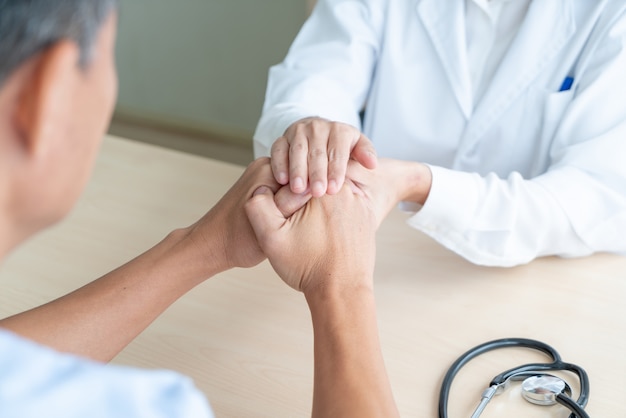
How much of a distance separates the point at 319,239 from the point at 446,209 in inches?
10.9

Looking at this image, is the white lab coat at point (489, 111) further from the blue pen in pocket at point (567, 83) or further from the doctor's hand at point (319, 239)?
the doctor's hand at point (319, 239)

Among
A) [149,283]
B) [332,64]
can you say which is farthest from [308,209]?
[332,64]

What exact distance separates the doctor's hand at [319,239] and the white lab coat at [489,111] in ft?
0.58

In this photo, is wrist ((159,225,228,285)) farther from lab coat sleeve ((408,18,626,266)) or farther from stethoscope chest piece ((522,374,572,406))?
stethoscope chest piece ((522,374,572,406))

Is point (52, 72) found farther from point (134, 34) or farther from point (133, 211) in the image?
point (134, 34)

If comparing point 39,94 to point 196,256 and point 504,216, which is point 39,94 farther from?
point 504,216

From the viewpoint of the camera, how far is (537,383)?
100 cm

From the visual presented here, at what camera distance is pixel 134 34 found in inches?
137

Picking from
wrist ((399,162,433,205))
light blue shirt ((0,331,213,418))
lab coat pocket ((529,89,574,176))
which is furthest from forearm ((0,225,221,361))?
lab coat pocket ((529,89,574,176))

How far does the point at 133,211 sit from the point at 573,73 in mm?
886

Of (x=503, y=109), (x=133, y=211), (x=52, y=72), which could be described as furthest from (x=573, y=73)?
(x=52, y=72)

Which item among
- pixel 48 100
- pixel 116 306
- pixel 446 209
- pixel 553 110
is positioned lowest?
pixel 116 306

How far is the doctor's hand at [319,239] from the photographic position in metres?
1.09

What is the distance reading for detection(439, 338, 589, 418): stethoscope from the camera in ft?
3.18
